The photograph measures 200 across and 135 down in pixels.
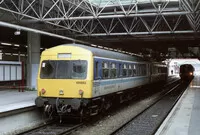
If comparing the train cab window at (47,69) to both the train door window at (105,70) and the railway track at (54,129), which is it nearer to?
the railway track at (54,129)

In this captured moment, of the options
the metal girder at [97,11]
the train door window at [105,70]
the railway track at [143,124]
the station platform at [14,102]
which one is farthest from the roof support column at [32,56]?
the train door window at [105,70]

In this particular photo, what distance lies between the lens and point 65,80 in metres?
12.8

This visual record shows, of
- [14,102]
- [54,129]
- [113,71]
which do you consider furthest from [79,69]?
[14,102]

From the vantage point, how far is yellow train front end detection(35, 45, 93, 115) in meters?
12.5

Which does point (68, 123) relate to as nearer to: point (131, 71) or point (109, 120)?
point (109, 120)

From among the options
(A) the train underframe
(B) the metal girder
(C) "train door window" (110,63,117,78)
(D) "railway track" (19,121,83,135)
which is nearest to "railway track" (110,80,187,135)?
(A) the train underframe

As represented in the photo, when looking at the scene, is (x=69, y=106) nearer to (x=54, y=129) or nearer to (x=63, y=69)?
(x=54, y=129)

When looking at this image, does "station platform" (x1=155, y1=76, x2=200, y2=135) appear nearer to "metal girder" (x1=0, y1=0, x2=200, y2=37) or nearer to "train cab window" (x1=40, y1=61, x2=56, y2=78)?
"train cab window" (x1=40, y1=61, x2=56, y2=78)

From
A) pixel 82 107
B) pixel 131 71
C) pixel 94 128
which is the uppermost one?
pixel 131 71

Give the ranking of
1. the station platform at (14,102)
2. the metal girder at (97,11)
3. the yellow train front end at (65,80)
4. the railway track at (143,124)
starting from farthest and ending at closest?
the metal girder at (97,11) < the station platform at (14,102) < the yellow train front end at (65,80) < the railway track at (143,124)

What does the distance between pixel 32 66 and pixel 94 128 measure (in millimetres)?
12839

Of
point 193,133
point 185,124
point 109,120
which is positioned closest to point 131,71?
point 109,120

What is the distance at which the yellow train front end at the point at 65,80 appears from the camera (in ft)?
40.9

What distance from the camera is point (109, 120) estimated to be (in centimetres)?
1423
